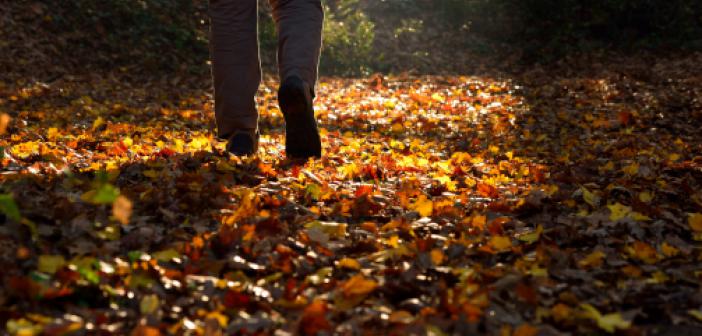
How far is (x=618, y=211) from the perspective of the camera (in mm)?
2484

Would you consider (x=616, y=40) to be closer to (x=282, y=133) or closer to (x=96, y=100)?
(x=282, y=133)

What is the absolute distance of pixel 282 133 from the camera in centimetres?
504

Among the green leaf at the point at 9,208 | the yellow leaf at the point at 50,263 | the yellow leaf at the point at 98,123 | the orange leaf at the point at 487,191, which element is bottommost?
the yellow leaf at the point at 98,123

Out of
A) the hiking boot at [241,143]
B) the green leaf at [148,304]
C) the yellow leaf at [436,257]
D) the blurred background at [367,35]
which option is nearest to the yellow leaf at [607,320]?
the yellow leaf at [436,257]

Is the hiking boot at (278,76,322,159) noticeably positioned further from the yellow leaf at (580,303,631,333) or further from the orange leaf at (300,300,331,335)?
the yellow leaf at (580,303,631,333)

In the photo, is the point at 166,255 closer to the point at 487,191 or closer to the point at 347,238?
the point at 347,238

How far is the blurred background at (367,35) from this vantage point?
7.65m

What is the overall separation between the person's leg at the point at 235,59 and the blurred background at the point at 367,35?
432 cm

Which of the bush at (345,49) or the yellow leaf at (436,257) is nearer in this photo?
the yellow leaf at (436,257)

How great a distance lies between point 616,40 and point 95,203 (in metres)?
9.17

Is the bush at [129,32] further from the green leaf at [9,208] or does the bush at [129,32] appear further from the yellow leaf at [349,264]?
the yellow leaf at [349,264]

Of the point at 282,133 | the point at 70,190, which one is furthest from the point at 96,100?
the point at 70,190

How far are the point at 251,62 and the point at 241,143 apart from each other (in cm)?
40

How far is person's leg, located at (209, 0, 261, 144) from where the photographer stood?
3.14 m
